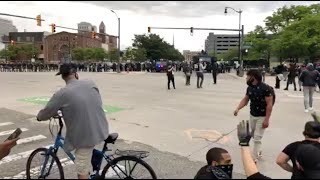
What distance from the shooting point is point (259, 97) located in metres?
7.11

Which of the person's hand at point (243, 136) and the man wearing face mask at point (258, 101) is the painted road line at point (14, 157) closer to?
the man wearing face mask at point (258, 101)

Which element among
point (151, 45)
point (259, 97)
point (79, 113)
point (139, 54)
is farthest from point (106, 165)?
point (151, 45)

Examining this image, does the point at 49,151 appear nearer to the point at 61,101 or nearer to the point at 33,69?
the point at 61,101

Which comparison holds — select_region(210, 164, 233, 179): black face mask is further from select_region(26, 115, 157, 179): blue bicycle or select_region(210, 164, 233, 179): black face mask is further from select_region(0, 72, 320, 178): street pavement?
select_region(0, 72, 320, 178): street pavement

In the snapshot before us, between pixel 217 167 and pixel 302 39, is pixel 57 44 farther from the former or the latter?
pixel 217 167

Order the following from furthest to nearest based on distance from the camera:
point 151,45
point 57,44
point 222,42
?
point 222,42
point 57,44
point 151,45

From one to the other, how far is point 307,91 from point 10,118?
9.48 metres

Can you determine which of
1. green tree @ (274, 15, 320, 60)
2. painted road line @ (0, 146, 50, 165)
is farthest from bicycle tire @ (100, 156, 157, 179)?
green tree @ (274, 15, 320, 60)

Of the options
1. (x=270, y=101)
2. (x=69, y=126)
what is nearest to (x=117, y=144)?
(x=270, y=101)

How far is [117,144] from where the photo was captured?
8.86 metres

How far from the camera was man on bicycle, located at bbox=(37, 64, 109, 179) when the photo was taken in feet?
14.6

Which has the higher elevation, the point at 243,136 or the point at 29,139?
the point at 243,136

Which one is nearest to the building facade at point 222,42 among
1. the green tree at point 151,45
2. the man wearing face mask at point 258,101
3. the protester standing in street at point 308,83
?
the green tree at point 151,45

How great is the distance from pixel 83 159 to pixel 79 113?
56 cm
